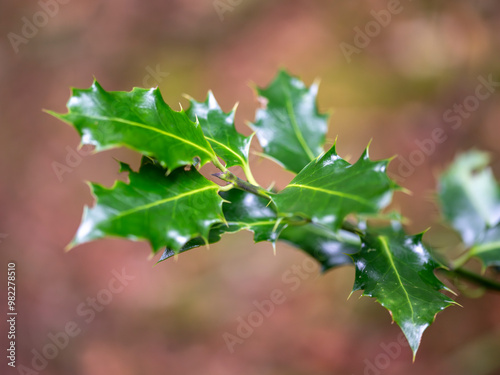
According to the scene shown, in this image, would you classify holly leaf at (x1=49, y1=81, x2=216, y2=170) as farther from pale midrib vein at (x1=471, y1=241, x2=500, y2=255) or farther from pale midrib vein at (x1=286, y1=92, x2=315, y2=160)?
pale midrib vein at (x1=471, y1=241, x2=500, y2=255)

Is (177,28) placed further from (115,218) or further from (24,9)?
(115,218)

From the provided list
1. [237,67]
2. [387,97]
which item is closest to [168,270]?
[237,67]

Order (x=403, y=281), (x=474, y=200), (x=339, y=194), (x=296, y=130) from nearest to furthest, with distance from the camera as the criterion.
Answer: (x=339, y=194) < (x=403, y=281) < (x=296, y=130) < (x=474, y=200)

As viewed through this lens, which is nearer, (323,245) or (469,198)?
(323,245)

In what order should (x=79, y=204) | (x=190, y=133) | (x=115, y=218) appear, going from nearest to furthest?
(x=115, y=218) < (x=190, y=133) < (x=79, y=204)

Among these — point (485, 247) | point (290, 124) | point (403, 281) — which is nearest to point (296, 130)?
point (290, 124)

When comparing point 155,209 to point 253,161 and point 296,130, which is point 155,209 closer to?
point 296,130

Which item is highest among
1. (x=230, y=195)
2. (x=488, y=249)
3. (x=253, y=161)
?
(x=230, y=195)
